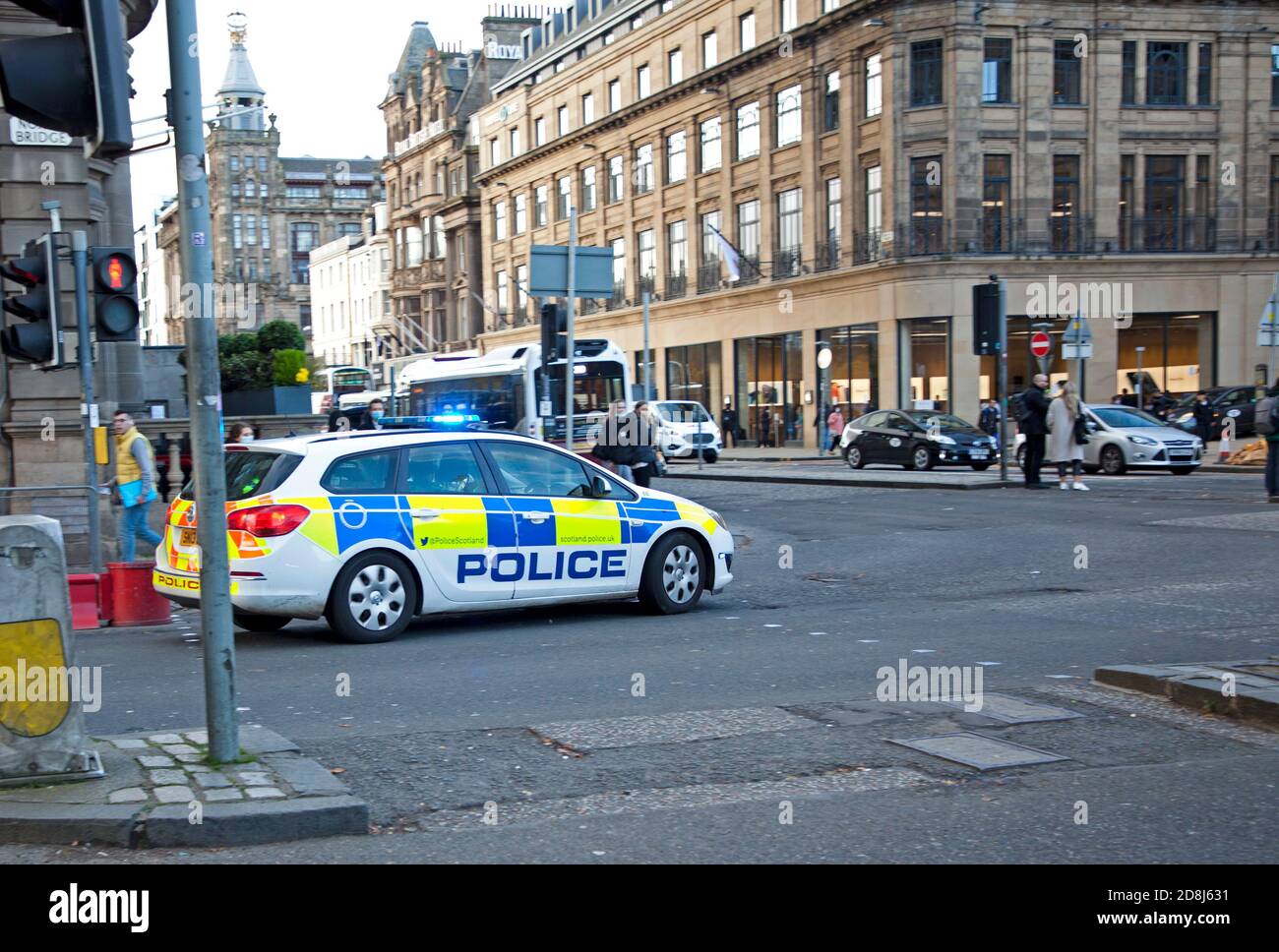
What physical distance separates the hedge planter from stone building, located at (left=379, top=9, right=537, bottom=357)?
4073 centimetres

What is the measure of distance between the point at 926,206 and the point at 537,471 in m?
34.3

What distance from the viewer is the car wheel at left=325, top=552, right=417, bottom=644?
33.0 feet

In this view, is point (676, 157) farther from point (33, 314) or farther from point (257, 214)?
point (257, 214)

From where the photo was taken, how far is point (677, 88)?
54812 millimetres

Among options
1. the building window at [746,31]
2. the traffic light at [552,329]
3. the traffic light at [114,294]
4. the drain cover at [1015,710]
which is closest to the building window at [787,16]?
the building window at [746,31]

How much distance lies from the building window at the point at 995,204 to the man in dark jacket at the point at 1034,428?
17.9 m

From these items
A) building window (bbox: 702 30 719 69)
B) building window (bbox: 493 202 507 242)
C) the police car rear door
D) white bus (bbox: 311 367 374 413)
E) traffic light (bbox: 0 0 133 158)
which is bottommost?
the police car rear door

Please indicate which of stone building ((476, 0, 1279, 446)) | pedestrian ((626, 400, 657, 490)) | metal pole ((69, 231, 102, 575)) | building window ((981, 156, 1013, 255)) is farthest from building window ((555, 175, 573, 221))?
metal pole ((69, 231, 102, 575))

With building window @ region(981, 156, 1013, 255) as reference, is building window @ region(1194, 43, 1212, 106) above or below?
above

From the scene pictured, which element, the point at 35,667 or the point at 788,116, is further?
the point at 788,116

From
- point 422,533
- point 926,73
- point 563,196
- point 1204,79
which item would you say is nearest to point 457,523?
point 422,533

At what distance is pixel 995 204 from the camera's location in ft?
140

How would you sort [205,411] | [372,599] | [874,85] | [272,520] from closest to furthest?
1. [205,411]
2. [272,520]
3. [372,599]
4. [874,85]

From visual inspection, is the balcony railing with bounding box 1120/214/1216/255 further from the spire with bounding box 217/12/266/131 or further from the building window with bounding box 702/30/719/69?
the spire with bounding box 217/12/266/131
